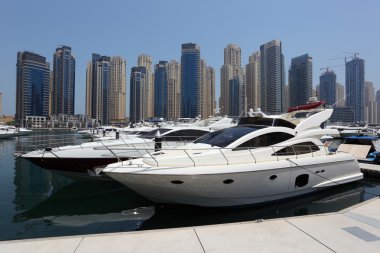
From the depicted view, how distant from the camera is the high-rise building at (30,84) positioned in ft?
456

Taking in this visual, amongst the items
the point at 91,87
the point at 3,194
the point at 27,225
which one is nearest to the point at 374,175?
the point at 27,225

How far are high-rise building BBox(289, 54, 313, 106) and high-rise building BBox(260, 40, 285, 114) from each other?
2750 mm

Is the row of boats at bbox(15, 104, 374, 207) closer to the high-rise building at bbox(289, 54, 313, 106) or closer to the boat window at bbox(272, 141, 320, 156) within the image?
the boat window at bbox(272, 141, 320, 156)

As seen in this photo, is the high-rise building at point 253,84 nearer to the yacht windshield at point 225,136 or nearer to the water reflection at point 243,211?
the yacht windshield at point 225,136

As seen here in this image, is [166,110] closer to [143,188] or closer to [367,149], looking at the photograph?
[367,149]

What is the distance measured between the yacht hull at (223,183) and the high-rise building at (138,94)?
10778cm

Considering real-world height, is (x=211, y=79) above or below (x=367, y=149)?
above

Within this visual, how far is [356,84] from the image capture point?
104188mm

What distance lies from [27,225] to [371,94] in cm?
16755

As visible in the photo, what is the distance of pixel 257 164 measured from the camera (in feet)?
24.8

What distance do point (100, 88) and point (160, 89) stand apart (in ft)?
139

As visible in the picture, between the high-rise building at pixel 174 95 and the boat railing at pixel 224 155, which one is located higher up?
the high-rise building at pixel 174 95

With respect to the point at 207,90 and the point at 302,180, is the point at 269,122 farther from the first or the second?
the point at 207,90

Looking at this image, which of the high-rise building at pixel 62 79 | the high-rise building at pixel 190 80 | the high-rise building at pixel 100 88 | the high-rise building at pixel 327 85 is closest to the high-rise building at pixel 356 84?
the high-rise building at pixel 327 85
